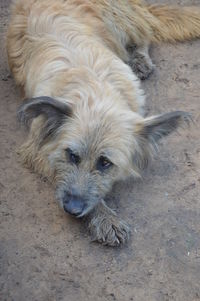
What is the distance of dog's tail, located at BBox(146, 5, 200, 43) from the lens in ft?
20.9

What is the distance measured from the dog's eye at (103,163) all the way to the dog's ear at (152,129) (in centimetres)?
30

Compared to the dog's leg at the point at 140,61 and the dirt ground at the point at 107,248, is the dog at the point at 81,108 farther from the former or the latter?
the dog's leg at the point at 140,61

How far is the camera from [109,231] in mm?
4332

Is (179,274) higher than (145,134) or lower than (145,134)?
lower

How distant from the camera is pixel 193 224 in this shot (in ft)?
14.9

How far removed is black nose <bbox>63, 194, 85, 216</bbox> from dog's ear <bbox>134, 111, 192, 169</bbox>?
0.65m

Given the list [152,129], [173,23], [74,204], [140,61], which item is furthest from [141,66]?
[74,204]

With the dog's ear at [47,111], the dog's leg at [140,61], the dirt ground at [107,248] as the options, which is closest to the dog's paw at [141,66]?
the dog's leg at [140,61]

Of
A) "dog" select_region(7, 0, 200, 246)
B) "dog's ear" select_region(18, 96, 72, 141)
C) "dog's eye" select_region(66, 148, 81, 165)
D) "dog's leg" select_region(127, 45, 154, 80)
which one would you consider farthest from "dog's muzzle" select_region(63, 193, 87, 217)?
"dog's leg" select_region(127, 45, 154, 80)

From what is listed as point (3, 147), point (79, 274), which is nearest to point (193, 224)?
point (79, 274)

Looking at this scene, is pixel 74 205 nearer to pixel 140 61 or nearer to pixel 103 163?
pixel 103 163

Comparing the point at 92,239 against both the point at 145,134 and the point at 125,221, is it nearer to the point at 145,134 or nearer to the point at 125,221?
the point at 125,221

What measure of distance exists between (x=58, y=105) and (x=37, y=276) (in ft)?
4.28

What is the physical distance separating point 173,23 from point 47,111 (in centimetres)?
285
